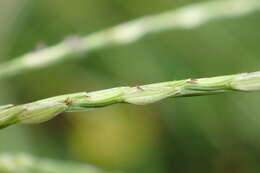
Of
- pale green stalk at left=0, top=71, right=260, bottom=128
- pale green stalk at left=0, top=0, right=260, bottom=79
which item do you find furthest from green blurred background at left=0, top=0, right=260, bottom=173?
pale green stalk at left=0, top=71, right=260, bottom=128

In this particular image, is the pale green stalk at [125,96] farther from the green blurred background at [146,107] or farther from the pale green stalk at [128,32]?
the green blurred background at [146,107]

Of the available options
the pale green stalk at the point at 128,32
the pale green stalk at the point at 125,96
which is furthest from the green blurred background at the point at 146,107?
the pale green stalk at the point at 125,96

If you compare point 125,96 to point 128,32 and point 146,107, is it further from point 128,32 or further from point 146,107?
point 146,107

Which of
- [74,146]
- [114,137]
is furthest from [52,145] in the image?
[114,137]

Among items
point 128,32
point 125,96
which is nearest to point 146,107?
point 128,32

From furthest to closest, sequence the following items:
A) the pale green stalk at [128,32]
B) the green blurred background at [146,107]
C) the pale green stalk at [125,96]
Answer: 1. the green blurred background at [146,107]
2. the pale green stalk at [128,32]
3. the pale green stalk at [125,96]

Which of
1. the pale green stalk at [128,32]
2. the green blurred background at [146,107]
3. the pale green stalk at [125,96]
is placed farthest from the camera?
the green blurred background at [146,107]
